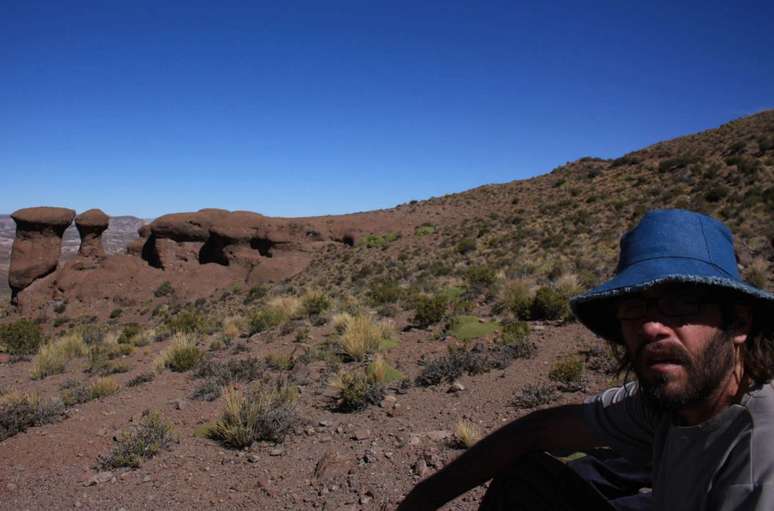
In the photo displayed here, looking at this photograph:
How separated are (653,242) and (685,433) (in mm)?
512

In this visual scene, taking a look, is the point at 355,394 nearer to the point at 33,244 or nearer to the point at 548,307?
the point at 548,307

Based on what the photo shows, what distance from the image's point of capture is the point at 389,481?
13.1 feet

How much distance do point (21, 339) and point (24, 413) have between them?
7764mm

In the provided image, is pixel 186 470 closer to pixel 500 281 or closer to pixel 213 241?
pixel 500 281

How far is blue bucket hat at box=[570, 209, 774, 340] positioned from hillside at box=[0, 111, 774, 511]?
1.73 metres

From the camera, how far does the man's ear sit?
1.29 metres

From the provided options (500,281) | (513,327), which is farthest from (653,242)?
(500,281)

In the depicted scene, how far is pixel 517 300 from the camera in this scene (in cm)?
902

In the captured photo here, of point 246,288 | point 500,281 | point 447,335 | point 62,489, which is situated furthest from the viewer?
point 246,288

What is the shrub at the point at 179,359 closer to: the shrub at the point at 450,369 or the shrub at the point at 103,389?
the shrub at the point at 103,389

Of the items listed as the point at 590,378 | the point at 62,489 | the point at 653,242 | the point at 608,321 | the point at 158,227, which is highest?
the point at 158,227

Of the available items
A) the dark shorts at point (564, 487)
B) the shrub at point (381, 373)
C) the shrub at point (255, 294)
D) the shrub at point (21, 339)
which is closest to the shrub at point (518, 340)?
the shrub at point (381, 373)

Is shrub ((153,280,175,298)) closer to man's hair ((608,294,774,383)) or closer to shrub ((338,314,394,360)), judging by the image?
shrub ((338,314,394,360))

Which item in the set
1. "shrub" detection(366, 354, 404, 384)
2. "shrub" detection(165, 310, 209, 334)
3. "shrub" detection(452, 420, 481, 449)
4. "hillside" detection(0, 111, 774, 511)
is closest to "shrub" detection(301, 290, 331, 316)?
"hillside" detection(0, 111, 774, 511)
